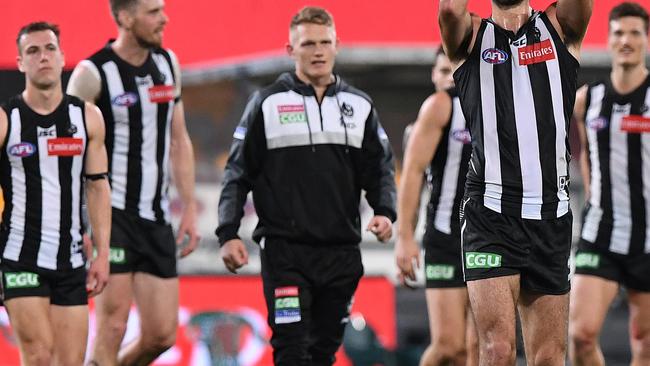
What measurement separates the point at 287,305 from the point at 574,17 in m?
2.43

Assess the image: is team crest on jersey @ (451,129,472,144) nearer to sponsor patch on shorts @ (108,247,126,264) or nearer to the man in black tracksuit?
the man in black tracksuit

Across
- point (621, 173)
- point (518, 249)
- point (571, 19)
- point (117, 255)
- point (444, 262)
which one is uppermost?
point (571, 19)

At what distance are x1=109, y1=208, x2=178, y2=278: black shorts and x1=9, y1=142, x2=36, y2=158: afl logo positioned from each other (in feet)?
2.88

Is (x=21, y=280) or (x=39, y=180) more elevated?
(x=39, y=180)

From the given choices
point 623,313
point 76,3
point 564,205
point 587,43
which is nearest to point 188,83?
point 76,3

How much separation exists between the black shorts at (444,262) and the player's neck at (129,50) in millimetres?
2183

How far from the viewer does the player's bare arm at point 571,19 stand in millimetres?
6047

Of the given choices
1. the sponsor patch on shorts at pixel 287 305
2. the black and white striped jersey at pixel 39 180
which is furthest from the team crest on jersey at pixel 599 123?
the black and white striped jersey at pixel 39 180

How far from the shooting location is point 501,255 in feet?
20.0

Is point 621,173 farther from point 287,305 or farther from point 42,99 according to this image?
point 42,99

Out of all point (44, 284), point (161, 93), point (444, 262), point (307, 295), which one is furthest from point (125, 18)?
point (444, 262)

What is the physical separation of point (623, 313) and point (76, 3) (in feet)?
23.7

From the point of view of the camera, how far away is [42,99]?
7520mm

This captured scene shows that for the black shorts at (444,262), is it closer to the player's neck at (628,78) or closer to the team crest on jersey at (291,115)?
the team crest on jersey at (291,115)
